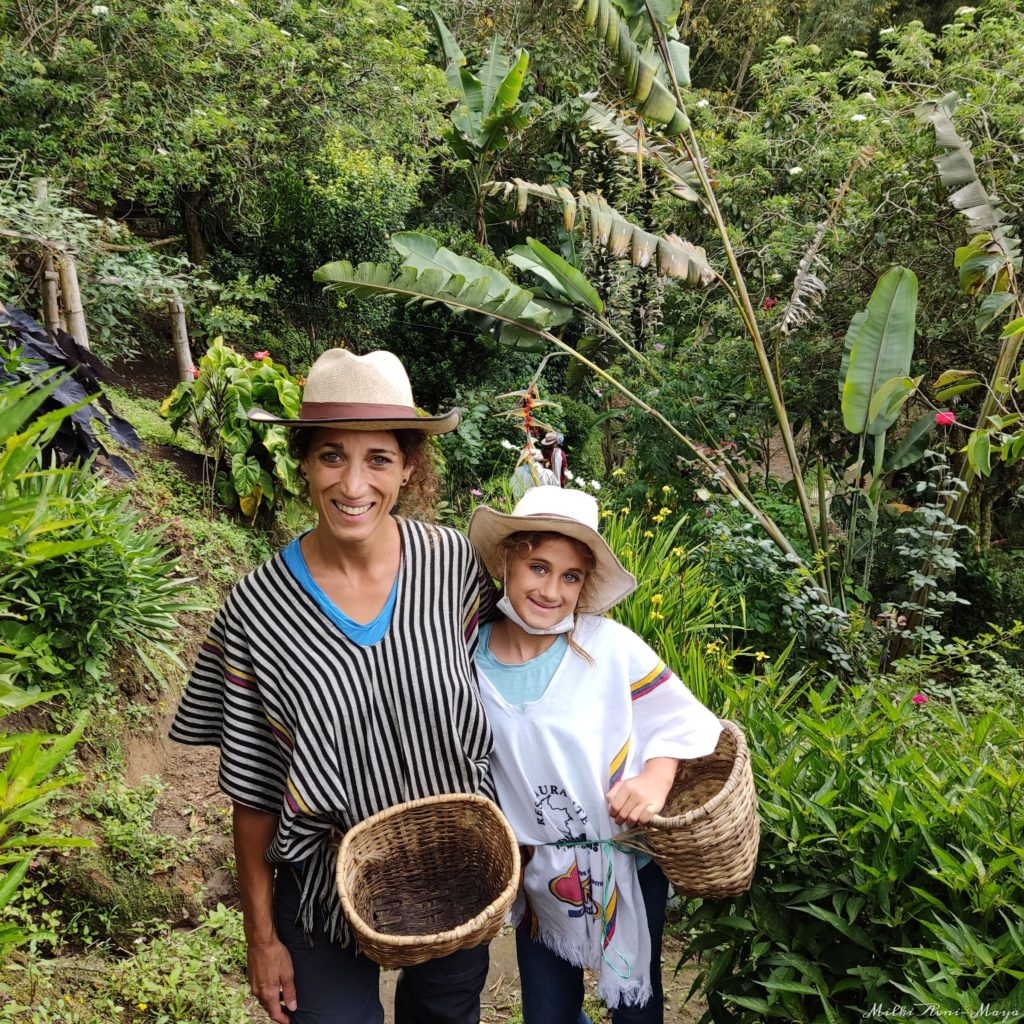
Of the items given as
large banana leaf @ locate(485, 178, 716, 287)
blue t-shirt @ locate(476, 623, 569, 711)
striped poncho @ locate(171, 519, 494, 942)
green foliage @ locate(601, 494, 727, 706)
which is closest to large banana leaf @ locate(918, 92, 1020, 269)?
large banana leaf @ locate(485, 178, 716, 287)

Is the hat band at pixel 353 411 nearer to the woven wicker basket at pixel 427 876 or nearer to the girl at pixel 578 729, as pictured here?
the girl at pixel 578 729

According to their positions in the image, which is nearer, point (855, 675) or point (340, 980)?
point (340, 980)

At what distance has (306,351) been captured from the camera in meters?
8.83

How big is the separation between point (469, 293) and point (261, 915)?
4.77 meters

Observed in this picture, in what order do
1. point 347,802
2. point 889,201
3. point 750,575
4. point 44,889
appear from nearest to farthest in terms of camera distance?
point 347,802 → point 44,889 → point 750,575 → point 889,201

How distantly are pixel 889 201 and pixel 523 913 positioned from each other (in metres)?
5.99

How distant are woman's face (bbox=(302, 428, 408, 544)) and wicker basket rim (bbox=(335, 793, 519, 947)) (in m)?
0.55

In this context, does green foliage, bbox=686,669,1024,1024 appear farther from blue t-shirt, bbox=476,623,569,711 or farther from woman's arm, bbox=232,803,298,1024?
woman's arm, bbox=232,803,298,1024

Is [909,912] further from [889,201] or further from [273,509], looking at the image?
[889,201]

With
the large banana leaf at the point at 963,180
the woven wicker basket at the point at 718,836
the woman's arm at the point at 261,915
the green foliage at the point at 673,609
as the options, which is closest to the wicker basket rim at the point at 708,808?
the woven wicker basket at the point at 718,836

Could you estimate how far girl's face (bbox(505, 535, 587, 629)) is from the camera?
5.65ft

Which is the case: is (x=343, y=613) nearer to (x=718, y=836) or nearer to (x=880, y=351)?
(x=718, y=836)

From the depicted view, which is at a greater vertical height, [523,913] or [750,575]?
[523,913]

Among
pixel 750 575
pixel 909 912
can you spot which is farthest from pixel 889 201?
pixel 909 912
